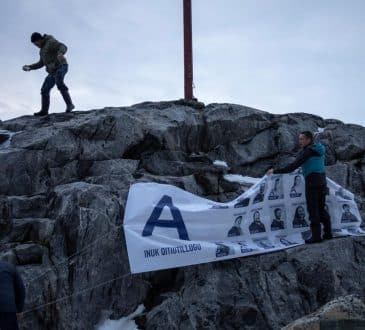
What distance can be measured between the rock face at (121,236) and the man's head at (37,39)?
2047 millimetres

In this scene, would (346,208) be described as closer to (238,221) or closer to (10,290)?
(238,221)

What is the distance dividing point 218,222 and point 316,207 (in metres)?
1.80

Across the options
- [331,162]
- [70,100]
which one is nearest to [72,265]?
[70,100]

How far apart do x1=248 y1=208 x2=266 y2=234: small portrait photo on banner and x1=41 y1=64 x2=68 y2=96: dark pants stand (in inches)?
243

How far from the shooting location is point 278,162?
1261 cm

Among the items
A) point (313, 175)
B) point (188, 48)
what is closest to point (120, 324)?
point (313, 175)

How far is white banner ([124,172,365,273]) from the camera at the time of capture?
8398mm

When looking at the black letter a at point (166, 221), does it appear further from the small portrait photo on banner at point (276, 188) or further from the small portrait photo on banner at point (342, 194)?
the small portrait photo on banner at point (342, 194)

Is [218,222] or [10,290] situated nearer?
[10,290]

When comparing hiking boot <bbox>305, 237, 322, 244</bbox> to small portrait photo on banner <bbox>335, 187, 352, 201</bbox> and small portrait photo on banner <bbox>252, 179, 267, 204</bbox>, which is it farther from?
small portrait photo on banner <bbox>335, 187, 352, 201</bbox>

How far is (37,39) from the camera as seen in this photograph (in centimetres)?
1304

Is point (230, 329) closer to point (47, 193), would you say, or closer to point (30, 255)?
point (30, 255)

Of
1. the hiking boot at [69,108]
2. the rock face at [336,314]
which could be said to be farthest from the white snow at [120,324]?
the hiking boot at [69,108]

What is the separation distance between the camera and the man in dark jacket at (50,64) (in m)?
12.9
